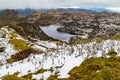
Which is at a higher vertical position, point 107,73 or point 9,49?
point 107,73

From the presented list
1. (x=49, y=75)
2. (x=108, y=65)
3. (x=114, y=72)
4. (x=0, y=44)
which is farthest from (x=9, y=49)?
(x=114, y=72)

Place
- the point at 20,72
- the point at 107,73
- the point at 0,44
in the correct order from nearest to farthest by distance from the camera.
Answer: the point at 107,73
the point at 20,72
the point at 0,44

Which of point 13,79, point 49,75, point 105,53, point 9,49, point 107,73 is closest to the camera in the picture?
point 107,73

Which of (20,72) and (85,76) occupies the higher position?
(85,76)

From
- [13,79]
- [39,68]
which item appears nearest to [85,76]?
[13,79]

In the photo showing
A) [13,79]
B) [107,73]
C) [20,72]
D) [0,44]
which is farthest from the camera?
[0,44]

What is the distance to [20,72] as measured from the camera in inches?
1455

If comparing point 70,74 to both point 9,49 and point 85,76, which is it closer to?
point 85,76

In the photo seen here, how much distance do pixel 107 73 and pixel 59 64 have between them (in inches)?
447

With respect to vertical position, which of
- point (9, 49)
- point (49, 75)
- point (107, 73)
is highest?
point (107, 73)

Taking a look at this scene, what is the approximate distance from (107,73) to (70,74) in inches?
232

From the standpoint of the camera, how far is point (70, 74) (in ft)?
98.4

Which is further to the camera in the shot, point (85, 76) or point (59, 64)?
point (59, 64)

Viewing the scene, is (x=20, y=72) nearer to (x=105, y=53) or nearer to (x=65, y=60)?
(x=65, y=60)
